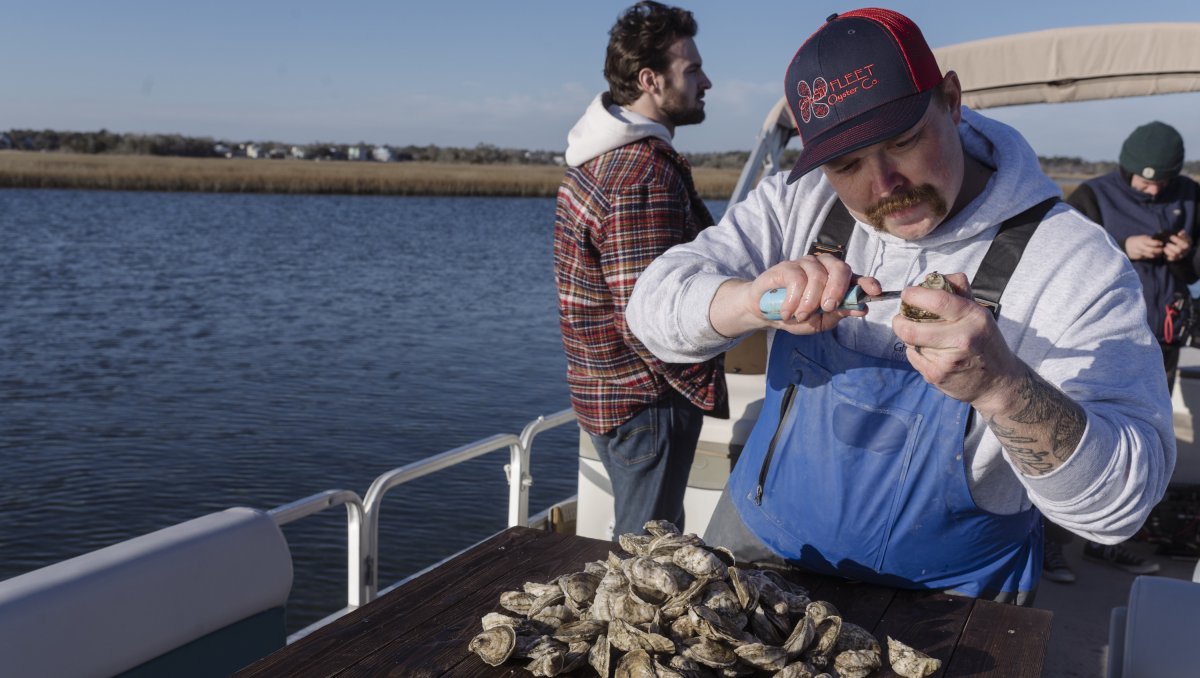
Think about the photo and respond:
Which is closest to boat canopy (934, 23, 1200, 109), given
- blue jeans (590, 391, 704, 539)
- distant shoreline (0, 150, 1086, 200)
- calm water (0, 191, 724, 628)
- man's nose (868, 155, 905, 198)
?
blue jeans (590, 391, 704, 539)

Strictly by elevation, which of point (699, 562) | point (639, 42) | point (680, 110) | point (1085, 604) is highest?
point (639, 42)

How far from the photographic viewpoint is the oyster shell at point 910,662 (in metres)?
1.83

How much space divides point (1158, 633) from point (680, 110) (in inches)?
86.4

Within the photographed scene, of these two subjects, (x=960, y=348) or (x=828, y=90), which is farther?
(x=828, y=90)

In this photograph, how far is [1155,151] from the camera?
5.13m

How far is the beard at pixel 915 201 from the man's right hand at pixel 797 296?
6.6 inches

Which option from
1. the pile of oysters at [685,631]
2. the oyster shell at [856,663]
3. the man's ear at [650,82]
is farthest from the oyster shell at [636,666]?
the man's ear at [650,82]

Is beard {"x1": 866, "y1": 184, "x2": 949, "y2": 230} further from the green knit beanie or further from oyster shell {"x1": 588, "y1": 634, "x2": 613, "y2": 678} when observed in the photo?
the green knit beanie

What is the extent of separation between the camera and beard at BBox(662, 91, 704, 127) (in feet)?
11.5

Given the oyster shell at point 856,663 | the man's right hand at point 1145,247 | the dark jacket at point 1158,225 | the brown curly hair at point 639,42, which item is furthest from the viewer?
the dark jacket at point 1158,225

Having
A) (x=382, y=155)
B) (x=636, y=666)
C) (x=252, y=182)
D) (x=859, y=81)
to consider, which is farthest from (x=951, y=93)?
(x=382, y=155)

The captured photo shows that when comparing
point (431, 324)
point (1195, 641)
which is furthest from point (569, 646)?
point (431, 324)

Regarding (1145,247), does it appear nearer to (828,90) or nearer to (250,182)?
(828,90)

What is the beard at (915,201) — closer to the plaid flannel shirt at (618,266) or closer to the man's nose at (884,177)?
the man's nose at (884,177)
